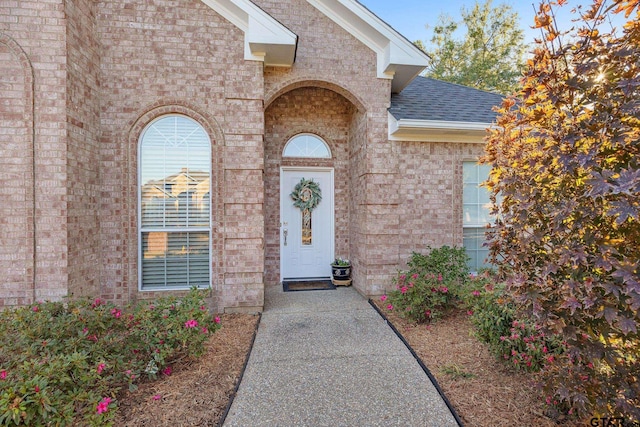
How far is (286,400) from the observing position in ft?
8.57

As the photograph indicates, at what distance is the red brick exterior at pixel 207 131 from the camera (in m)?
3.62

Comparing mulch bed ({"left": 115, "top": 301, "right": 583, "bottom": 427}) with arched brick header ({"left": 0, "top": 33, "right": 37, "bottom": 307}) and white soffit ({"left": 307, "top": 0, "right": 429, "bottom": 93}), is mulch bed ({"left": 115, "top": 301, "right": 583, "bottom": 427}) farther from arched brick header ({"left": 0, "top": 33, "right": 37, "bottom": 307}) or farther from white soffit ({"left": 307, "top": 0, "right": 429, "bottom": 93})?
white soffit ({"left": 307, "top": 0, "right": 429, "bottom": 93})

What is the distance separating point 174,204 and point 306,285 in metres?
2.95

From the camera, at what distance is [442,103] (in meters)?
6.16

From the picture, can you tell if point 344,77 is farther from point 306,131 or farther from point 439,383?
point 439,383

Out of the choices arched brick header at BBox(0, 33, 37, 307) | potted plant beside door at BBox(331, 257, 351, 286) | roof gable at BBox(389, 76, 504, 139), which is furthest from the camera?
potted plant beside door at BBox(331, 257, 351, 286)

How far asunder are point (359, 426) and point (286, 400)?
2.20ft

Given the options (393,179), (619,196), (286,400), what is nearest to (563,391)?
(619,196)

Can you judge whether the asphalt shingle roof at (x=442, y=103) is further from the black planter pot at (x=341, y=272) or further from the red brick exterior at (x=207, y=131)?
the black planter pot at (x=341, y=272)

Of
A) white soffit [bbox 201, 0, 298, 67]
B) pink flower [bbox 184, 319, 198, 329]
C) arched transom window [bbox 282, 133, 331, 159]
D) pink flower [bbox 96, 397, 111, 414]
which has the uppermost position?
white soffit [bbox 201, 0, 298, 67]

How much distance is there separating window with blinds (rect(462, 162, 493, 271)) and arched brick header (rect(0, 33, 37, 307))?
6597 mm

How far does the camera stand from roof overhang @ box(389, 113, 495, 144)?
5.05 metres

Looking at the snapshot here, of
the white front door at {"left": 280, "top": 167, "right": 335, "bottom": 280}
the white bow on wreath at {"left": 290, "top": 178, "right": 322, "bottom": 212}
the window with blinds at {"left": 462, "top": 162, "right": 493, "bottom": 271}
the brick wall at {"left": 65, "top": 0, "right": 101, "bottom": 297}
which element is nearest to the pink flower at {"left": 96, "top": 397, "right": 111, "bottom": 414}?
the brick wall at {"left": 65, "top": 0, "right": 101, "bottom": 297}

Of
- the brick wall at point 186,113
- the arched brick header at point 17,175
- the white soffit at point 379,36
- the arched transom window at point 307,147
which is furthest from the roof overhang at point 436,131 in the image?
the arched brick header at point 17,175
